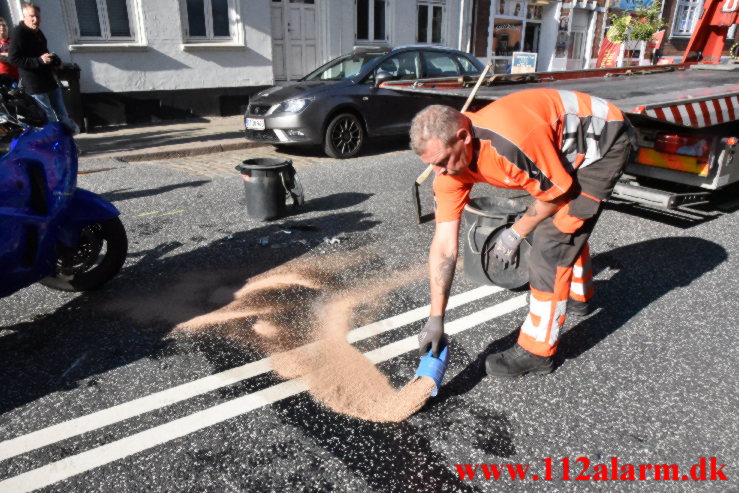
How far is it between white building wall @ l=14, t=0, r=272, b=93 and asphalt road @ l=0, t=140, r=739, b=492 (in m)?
7.86

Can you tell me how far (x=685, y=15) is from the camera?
27484mm

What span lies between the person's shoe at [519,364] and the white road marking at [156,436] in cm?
54

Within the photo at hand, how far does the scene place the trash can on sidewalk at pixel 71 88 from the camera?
1029 centimetres

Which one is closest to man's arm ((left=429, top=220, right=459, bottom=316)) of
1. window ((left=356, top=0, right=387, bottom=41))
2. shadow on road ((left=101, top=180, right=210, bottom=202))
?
shadow on road ((left=101, top=180, right=210, bottom=202))

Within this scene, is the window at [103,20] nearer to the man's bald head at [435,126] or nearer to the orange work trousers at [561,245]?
the man's bald head at [435,126]

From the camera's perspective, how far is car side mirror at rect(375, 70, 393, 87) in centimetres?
876

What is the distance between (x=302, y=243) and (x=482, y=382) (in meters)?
2.56

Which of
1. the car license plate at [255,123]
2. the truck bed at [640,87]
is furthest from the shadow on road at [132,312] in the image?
the car license plate at [255,123]

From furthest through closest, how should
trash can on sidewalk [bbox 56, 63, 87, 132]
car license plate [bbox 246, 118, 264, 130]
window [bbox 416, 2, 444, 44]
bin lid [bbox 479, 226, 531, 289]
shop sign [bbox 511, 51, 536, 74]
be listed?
window [bbox 416, 2, 444, 44], shop sign [bbox 511, 51, 536, 74], trash can on sidewalk [bbox 56, 63, 87, 132], car license plate [bbox 246, 118, 264, 130], bin lid [bbox 479, 226, 531, 289]

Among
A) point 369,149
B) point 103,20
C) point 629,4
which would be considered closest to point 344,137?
point 369,149

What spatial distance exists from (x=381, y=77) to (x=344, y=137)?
1.12 meters

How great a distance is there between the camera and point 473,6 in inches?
698

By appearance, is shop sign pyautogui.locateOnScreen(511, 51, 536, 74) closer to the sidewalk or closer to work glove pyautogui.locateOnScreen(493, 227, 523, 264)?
the sidewalk

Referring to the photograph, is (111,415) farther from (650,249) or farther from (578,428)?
(650,249)
